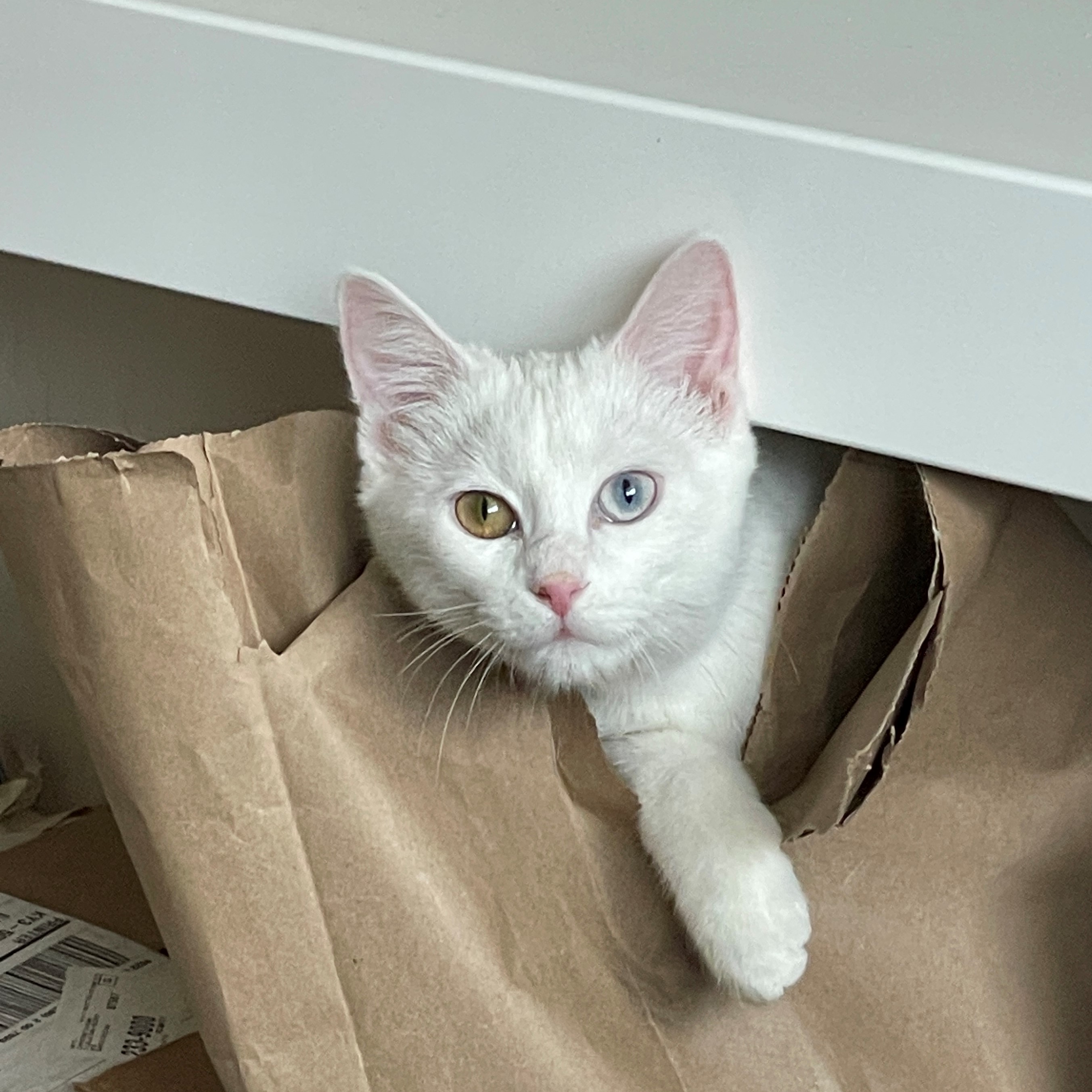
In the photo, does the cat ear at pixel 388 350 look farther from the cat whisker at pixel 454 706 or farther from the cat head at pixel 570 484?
the cat whisker at pixel 454 706

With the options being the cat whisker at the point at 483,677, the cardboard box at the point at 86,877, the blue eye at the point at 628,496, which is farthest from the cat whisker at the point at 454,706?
the cardboard box at the point at 86,877

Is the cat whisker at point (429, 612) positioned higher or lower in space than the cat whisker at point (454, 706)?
higher

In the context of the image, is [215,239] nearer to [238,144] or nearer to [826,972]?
[238,144]

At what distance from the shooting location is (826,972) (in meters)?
0.78

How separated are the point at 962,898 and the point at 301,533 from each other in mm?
Answer: 463

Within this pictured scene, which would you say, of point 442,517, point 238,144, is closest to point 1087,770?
point 442,517

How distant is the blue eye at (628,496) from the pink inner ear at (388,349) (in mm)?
135

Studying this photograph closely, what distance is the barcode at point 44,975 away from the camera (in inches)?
44.3

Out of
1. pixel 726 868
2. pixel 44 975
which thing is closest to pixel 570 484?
pixel 726 868

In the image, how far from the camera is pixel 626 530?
2.63ft

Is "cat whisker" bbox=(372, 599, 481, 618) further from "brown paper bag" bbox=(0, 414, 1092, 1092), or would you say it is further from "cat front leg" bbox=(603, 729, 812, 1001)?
"cat front leg" bbox=(603, 729, 812, 1001)

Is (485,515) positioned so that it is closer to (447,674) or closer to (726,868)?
(447,674)

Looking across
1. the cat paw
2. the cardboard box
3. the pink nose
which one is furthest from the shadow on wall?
the cat paw

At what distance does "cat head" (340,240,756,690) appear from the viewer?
0.78 meters
